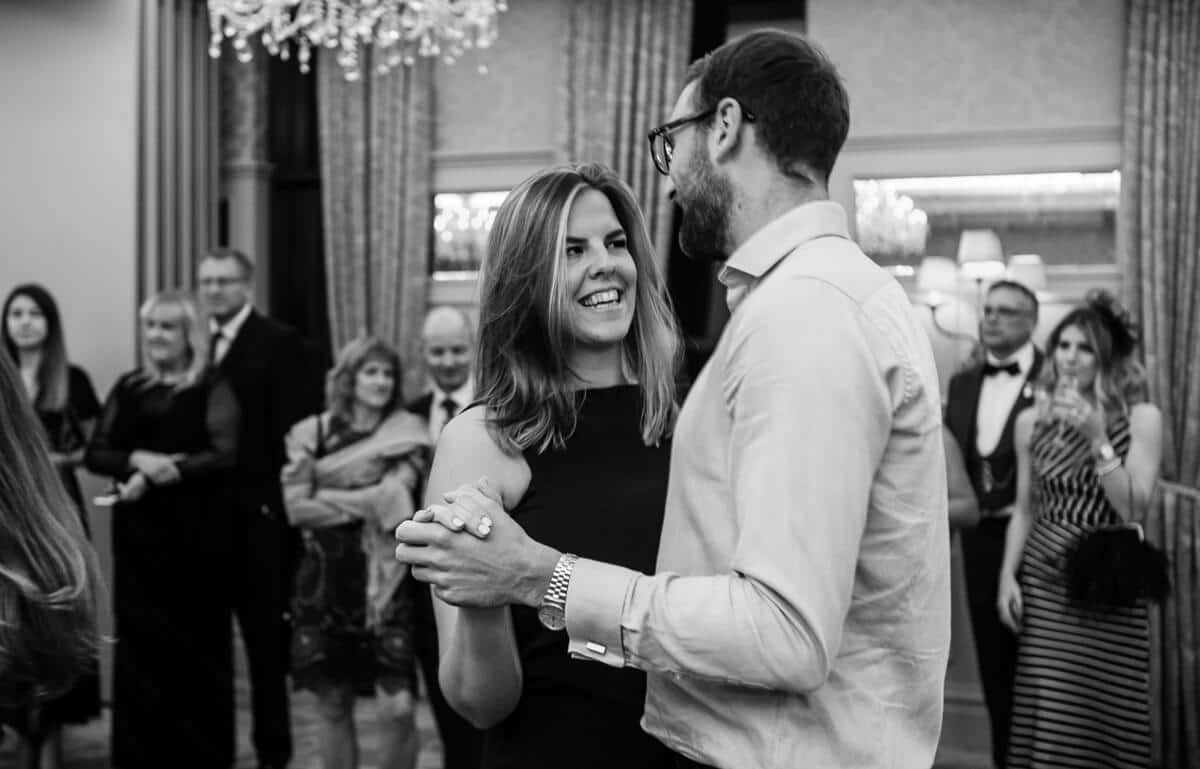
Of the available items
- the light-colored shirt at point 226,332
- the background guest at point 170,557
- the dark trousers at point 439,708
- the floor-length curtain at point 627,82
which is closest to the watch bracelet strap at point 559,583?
the dark trousers at point 439,708

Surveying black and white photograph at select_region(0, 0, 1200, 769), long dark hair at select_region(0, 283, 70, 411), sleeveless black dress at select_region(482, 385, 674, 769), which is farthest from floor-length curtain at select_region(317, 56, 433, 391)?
sleeveless black dress at select_region(482, 385, 674, 769)

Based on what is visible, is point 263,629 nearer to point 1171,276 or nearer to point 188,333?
point 188,333

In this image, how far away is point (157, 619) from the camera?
187 inches

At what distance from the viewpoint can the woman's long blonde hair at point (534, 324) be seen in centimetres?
194

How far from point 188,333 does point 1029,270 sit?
10.6 ft

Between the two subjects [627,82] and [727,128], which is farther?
[627,82]

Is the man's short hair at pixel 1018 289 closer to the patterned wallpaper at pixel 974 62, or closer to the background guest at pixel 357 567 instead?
the patterned wallpaper at pixel 974 62

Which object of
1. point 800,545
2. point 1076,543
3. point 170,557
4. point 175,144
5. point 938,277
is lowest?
point 170,557

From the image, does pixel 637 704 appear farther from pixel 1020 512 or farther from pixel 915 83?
pixel 915 83

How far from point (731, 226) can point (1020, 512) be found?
3013 millimetres

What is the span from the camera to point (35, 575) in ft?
6.04

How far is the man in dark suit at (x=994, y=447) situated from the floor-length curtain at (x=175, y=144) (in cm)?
351

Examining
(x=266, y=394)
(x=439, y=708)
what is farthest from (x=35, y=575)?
(x=266, y=394)

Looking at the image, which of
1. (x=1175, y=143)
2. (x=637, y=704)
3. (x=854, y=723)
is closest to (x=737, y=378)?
(x=854, y=723)
